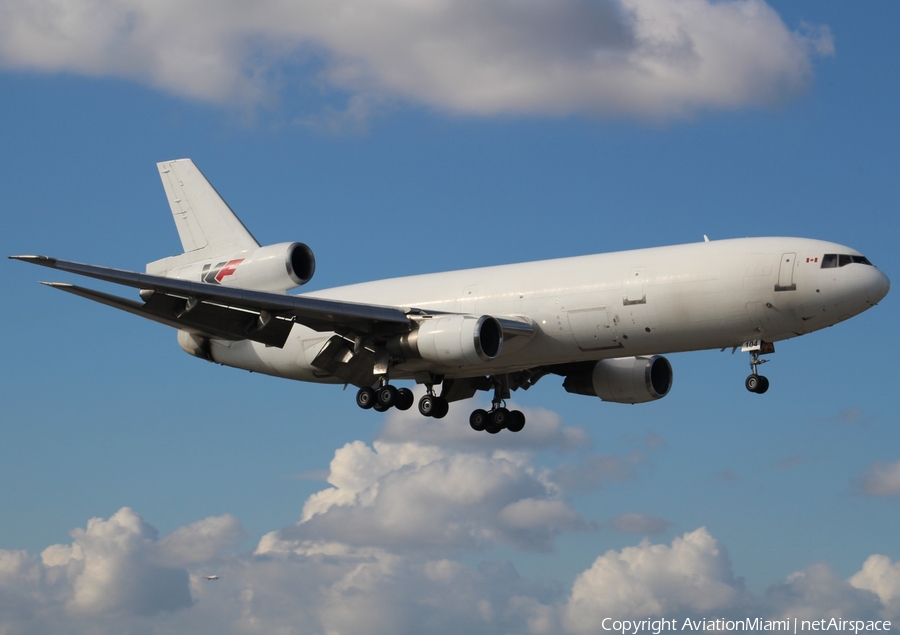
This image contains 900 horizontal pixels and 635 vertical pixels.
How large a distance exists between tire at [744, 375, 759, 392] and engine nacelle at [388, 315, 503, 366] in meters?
7.56

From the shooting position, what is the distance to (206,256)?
1711 inches


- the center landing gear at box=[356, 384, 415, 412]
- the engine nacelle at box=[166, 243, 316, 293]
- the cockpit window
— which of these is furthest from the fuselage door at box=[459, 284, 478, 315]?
the cockpit window

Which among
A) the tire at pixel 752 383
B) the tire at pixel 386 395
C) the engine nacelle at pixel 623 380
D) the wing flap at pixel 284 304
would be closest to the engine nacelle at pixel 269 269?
the wing flap at pixel 284 304

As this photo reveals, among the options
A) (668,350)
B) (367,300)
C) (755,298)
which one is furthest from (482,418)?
(755,298)

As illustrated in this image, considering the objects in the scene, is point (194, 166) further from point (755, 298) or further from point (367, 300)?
point (755, 298)

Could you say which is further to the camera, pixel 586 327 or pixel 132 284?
pixel 586 327

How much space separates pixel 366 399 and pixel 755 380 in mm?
12685

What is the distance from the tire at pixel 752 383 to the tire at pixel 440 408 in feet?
37.4

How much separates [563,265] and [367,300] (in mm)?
7827

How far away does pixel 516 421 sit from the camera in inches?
1700

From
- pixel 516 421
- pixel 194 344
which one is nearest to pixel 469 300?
pixel 516 421

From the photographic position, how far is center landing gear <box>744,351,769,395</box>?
35.2 metres

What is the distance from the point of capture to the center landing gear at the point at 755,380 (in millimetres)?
35219

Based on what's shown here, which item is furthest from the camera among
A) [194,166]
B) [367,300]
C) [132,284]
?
[194,166]
